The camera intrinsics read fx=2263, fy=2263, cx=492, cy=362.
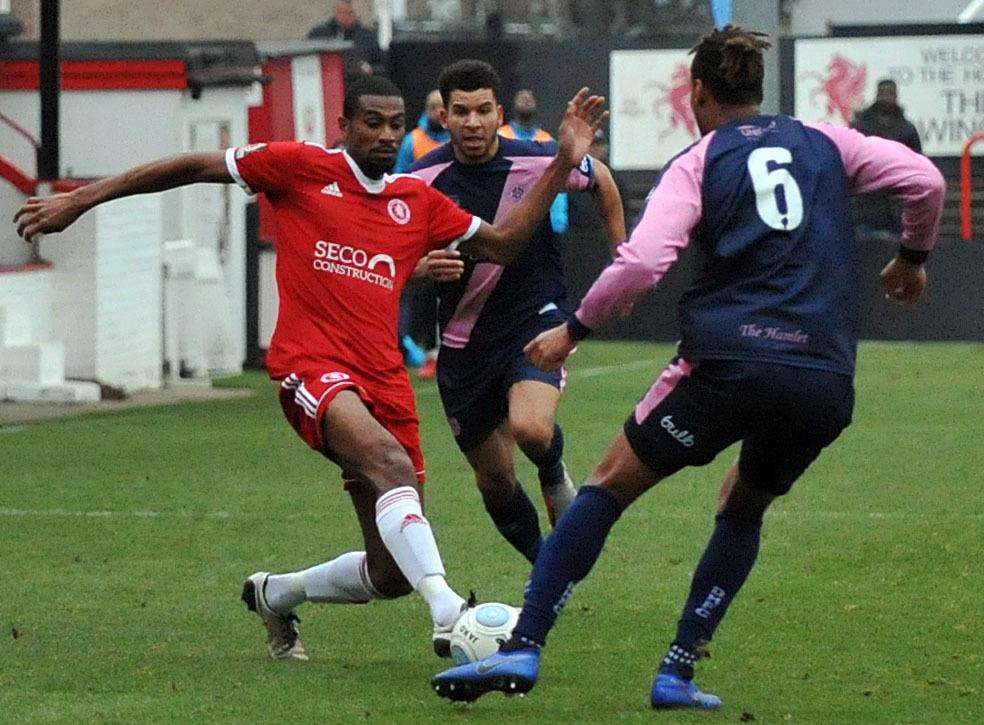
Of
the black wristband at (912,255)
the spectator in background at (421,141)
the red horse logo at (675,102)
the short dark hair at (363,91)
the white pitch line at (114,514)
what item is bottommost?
the white pitch line at (114,514)

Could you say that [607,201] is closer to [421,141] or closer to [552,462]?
[552,462]

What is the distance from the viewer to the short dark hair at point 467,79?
341 inches

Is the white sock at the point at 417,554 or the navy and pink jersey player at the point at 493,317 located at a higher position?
the navy and pink jersey player at the point at 493,317


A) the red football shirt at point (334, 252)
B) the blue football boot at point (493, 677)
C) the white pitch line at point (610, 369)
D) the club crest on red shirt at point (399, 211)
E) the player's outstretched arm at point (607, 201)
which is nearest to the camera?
the blue football boot at point (493, 677)

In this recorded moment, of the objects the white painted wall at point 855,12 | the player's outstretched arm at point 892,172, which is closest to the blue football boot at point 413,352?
the player's outstretched arm at point 892,172

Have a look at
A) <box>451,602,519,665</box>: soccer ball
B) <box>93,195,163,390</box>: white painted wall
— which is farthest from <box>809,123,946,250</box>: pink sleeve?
<box>93,195,163,390</box>: white painted wall

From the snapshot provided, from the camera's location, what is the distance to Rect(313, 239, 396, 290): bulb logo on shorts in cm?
730

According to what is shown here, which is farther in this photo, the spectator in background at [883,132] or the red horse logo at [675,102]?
the red horse logo at [675,102]

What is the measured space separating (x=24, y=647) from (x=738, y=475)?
106 inches

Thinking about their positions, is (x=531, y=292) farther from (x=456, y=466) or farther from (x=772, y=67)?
(x=456, y=466)

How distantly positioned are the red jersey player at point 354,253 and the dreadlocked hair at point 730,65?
2.20ft

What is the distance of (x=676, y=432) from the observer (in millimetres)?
6395

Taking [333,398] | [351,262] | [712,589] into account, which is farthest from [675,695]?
[351,262]

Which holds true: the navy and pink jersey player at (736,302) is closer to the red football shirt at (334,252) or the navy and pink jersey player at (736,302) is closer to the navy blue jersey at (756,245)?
the navy blue jersey at (756,245)
